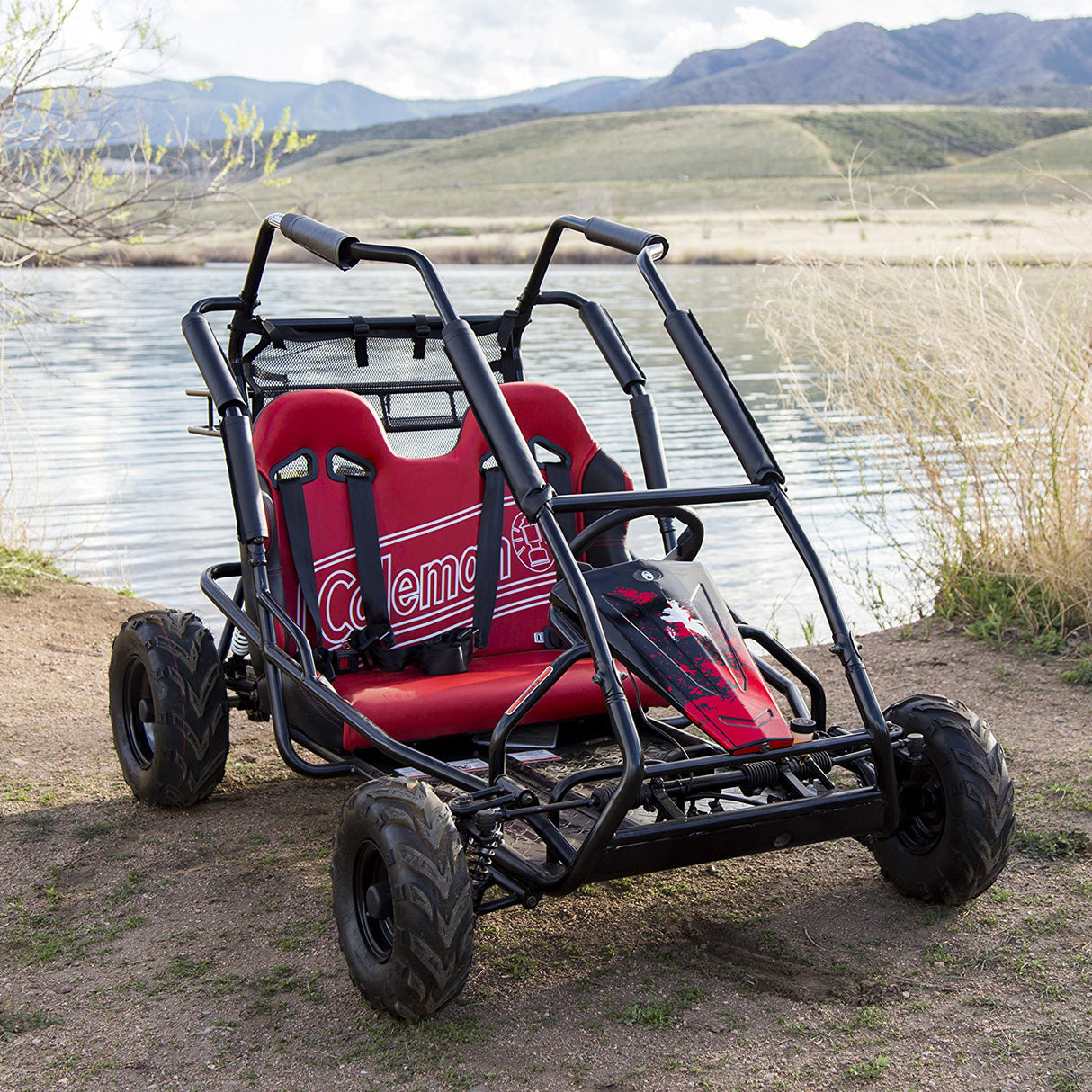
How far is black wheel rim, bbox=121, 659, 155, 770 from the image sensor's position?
4.32 metres

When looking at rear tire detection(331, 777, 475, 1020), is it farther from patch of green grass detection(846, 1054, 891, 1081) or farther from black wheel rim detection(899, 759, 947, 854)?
black wheel rim detection(899, 759, 947, 854)

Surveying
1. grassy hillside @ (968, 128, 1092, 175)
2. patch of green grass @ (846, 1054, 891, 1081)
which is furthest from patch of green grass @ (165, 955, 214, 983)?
grassy hillside @ (968, 128, 1092, 175)

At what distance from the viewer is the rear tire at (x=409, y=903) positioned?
277cm

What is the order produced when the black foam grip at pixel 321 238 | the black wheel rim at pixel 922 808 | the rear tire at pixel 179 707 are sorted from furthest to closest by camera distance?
the rear tire at pixel 179 707 → the black foam grip at pixel 321 238 → the black wheel rim at pixel 922 808

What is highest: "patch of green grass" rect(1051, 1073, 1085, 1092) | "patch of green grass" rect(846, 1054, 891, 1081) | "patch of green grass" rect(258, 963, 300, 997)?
"patch of green grass" rect(258, 963, 300, 997)

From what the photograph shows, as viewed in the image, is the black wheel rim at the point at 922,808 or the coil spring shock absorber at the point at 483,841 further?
the black wheel rim at the point at 922,808

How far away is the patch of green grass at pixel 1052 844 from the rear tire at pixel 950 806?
0.53 m

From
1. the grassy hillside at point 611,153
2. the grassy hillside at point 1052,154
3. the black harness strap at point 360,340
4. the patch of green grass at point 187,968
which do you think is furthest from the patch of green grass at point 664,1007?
the grassy hillside at point 611,153

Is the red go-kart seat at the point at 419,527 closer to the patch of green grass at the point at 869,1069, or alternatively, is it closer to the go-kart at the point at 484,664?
the go-kart at the point at 484,664

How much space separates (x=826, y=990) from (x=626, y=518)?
3.98 feet

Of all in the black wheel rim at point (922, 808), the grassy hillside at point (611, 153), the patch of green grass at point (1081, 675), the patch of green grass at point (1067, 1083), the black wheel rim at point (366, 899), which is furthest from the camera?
the grassy hillside at point (611, 153)

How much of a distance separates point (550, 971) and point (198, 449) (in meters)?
10.4

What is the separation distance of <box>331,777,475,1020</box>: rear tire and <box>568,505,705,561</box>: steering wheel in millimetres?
746

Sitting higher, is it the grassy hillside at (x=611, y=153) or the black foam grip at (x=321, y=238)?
the grassy hillside at (x=611, y=153)
